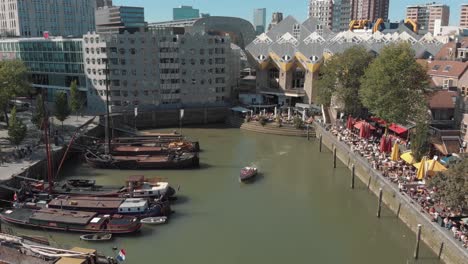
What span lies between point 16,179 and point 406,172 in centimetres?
4007

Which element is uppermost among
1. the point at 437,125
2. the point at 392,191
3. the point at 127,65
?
the point at 127,65

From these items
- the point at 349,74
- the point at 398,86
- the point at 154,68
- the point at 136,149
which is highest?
the point at 154,68

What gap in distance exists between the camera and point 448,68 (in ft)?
199

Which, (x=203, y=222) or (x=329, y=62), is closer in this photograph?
(x=203, y=222)

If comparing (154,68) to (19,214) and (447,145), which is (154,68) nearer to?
(19,214)

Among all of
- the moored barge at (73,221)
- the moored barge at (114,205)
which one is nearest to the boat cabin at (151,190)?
the moored barge at (114,205)

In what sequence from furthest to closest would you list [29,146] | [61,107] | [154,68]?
1. [154,68]
2. [61,107]
3. [29,146]

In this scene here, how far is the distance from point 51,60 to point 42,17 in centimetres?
5905

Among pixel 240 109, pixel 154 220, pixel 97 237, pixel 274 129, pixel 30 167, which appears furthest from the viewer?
pixel 240 109

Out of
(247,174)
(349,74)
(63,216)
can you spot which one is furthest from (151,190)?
(349,74)

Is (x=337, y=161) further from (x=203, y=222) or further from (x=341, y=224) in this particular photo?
(x=203, y=222)

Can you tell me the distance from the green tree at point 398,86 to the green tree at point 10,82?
52.0 m

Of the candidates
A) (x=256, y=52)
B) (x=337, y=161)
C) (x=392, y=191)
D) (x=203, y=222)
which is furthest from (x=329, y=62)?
(x=203, y=222)

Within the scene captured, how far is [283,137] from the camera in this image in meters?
72.5
